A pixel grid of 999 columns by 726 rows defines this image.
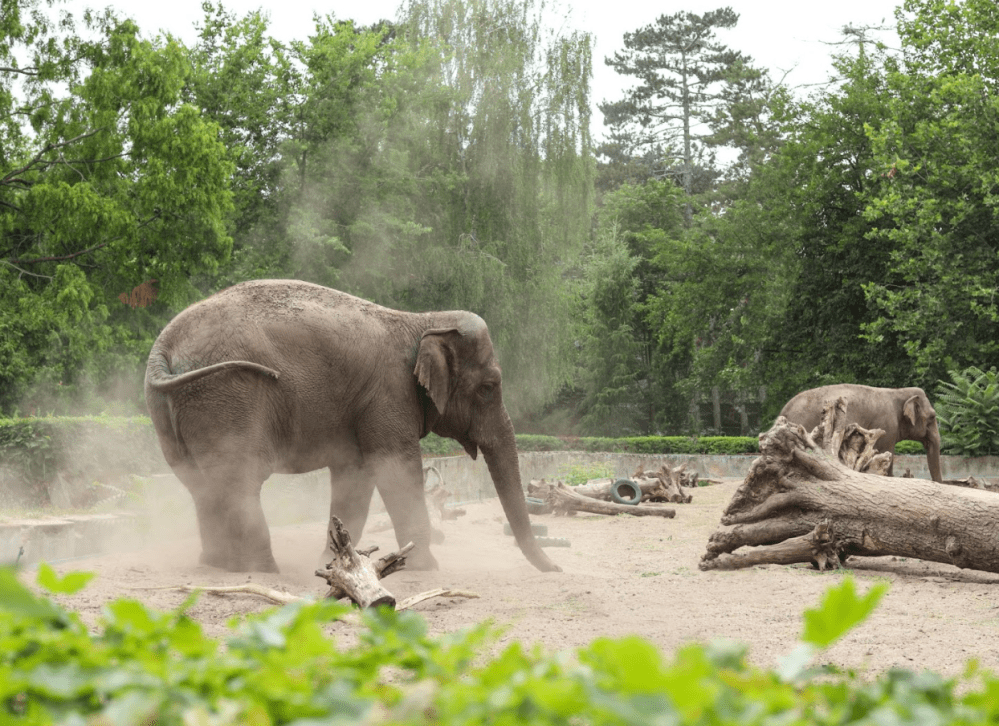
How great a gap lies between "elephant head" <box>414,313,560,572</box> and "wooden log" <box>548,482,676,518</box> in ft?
21.9

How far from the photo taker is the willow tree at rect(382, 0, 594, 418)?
80.2ft

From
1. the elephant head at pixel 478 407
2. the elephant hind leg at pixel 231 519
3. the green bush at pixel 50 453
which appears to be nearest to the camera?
the elephant hind leg at pixel 231 519

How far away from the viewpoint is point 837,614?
128 centimetres

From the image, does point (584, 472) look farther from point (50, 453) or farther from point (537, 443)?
point (50, 453)

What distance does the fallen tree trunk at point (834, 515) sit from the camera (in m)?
7.46

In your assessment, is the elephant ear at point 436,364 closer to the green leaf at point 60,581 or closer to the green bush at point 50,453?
the green bush at point 50,453

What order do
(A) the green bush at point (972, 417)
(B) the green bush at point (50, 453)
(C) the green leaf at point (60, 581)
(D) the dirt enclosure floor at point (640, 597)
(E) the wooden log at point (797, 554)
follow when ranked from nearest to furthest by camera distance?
(C) the green leaf at point (60, 581)
(D) the dirt enclosure floor at point (640, 597)
(E) the wooden log at point (797, 554)
(B) the green bush at point (50, 453)
(A) the green bush at point (972, 417)

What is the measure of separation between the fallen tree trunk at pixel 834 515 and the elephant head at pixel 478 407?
6.28ft

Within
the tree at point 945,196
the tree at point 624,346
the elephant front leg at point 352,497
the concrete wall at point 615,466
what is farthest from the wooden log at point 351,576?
the tree at point 624,346

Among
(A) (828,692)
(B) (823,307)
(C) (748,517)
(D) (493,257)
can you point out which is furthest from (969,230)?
(A) (828,692)

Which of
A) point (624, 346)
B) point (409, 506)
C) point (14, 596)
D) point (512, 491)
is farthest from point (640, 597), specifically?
point (624, 346)

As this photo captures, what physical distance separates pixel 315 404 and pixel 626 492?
9.45 meters

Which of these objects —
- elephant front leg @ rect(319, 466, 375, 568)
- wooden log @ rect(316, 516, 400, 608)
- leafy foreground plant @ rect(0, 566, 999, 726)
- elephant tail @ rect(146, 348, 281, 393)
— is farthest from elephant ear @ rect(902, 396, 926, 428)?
leafy foreground plant @ rect(0, 566, 999, 726)

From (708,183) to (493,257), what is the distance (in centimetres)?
2372
